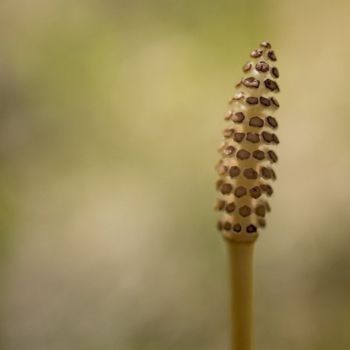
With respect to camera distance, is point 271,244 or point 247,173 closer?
point 247,173

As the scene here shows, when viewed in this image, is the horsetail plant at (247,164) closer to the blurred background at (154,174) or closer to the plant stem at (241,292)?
the plant stem at (241,292)

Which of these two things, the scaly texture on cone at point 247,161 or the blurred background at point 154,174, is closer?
the scaly texture on cone at point 247,161

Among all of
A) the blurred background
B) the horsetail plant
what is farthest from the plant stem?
the blurred background

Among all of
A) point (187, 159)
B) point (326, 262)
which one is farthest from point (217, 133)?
point (326, 262)

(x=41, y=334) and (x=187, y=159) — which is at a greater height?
(x=187, y=159)

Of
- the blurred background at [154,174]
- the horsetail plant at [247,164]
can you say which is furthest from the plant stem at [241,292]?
the blurred background at [154,174]

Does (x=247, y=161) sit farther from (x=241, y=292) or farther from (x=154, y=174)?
(x=154, y=174)

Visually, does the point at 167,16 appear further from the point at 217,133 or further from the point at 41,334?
the point at 41,334

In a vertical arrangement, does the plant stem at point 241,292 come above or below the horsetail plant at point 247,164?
below
